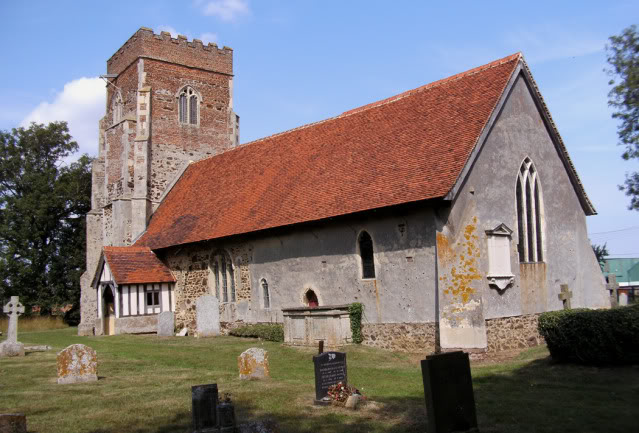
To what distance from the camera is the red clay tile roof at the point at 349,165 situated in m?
18.3

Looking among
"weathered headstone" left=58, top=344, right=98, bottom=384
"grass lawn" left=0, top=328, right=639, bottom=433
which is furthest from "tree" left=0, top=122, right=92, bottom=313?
"weathered headstone" left=58, top=344, right=98, bottom=384

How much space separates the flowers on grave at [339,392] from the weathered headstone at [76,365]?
5.97 meters

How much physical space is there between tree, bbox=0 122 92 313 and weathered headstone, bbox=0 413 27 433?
38816mm

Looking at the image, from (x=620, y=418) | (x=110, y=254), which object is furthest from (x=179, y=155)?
(x=620, y=418)

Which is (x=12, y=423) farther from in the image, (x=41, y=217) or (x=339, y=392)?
(x=41, y=217)

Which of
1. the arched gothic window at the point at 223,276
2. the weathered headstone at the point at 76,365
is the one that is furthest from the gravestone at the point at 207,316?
the weathered headstone at the point at 76,365

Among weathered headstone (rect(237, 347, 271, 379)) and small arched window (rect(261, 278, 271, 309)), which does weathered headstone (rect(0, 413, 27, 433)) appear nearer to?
weathered headstone (rect(237, 347, 271, 379))

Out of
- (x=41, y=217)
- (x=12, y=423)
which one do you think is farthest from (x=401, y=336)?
(x=41, y=217)

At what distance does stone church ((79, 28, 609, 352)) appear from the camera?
17406 mm

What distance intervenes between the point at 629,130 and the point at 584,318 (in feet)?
76.9

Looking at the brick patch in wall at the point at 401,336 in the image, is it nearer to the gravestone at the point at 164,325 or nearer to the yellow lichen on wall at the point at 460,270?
the yellow lichen on wall at the point at 460,270

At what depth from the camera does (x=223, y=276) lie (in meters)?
25.5

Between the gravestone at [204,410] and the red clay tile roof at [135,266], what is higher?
the red clay tile roof at [135,266]

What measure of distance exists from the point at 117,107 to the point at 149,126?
406 centimetres
